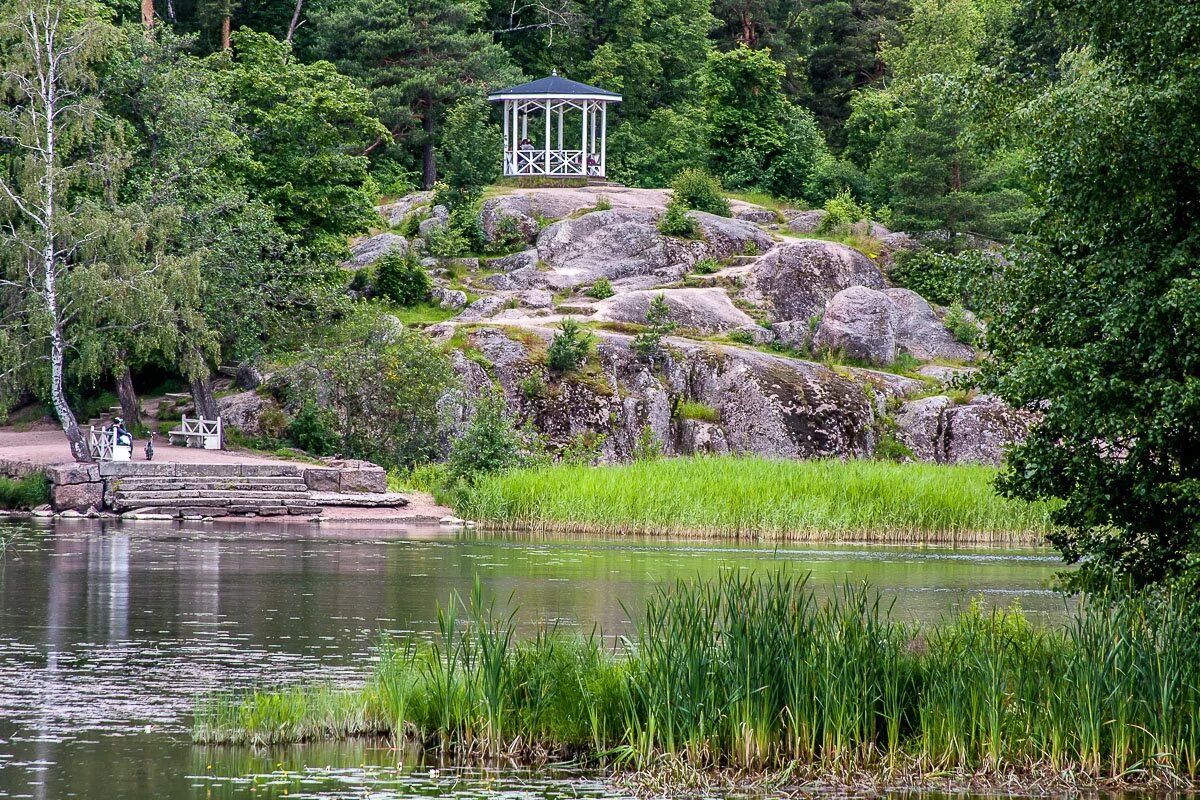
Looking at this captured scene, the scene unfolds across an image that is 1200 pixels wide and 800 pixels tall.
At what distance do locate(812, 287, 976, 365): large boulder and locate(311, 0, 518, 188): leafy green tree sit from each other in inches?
715

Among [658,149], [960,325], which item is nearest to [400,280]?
[658,149]

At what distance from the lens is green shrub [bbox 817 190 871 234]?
4941 cm

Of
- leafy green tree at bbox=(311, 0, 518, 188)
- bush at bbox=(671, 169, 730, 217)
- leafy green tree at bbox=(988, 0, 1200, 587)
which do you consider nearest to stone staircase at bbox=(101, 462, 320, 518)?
leafy green tree at bbox=(988, 0, 1200, 587)

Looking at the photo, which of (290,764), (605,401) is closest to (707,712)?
(290,764)

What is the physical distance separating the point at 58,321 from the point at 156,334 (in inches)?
78.4

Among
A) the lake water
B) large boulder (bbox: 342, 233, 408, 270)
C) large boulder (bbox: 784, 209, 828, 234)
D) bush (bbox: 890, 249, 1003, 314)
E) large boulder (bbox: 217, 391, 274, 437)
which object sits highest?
large boulder (bbox: 784, 209, 828, 234)

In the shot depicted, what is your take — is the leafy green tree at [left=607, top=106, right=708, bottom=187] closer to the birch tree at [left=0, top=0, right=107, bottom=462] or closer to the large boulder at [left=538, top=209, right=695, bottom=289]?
the large boulder at [left=538, top=209, right=695, bottom=289]

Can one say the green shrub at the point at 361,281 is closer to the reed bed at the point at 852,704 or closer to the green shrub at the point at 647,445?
the green shrub at the point at 647,445

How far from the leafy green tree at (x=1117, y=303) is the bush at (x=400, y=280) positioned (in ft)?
103

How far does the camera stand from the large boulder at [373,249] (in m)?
43.8

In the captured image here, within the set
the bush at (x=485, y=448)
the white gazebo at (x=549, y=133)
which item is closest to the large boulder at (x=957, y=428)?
the bush at (x=485, y=448)

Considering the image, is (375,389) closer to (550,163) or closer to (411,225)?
(411,225)

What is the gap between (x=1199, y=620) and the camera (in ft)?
32.7

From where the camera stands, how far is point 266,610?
56.4 ft
